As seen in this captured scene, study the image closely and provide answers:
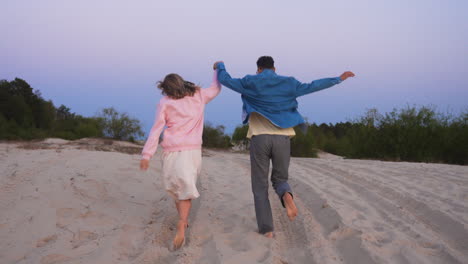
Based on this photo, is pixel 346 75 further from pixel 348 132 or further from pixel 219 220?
pixel 348 132

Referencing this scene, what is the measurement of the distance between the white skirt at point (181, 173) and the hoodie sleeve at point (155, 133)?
0.65 ft

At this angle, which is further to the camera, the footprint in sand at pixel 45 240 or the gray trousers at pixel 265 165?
the gray trousers at pixel 265 165

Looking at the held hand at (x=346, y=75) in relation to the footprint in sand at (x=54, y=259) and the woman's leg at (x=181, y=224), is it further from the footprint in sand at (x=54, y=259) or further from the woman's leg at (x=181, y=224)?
the footprint in sand at (x=54, y=259)

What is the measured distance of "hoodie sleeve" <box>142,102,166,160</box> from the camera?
12.9ft

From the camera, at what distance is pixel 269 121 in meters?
4.17

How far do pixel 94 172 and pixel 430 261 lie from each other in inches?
219

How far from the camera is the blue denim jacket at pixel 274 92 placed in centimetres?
416

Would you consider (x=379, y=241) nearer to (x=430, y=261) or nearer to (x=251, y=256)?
(x=430, y=261)

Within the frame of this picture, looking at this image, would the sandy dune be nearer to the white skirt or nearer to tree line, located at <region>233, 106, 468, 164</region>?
the white skirt

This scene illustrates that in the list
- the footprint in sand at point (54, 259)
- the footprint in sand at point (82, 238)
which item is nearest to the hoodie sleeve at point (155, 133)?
the footprint in sand at point (82, 238)

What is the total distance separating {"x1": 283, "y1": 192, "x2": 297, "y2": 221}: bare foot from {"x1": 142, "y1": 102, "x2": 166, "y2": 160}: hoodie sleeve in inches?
58.3

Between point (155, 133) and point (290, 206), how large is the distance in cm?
162

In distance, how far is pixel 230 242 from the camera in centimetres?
384

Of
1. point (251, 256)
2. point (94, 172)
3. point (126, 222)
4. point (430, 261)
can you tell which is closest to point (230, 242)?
point (251, 256)
